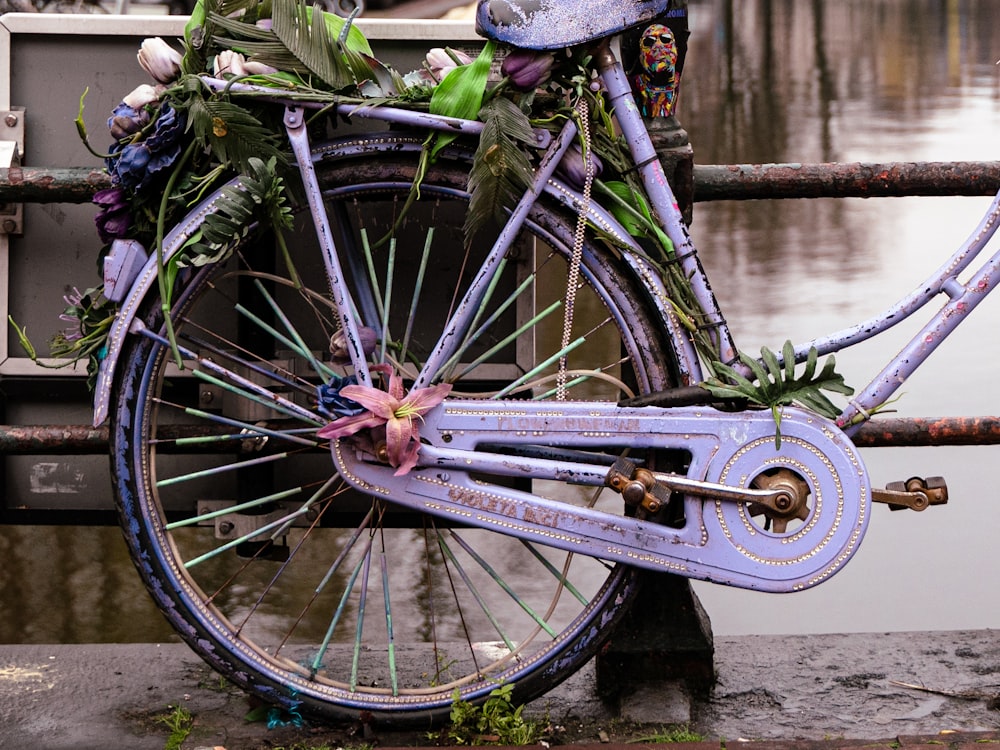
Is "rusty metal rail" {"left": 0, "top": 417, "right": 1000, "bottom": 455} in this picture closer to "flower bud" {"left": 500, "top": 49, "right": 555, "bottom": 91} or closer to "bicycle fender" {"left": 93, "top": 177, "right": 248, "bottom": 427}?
"bicycle fender" {"left": 93, "top": 177, "right": 248, "bottom": 427}

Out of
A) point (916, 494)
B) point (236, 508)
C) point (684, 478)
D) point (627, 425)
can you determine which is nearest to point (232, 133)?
point (236, 508)

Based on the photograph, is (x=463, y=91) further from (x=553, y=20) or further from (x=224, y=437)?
(x=224, y=437)

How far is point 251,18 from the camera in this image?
2.60m

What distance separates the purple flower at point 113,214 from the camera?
2.56 metres

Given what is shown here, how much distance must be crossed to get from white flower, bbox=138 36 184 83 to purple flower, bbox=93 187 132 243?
21 cm

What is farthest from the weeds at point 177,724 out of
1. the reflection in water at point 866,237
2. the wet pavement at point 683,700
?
the reflection in water at point 866,237

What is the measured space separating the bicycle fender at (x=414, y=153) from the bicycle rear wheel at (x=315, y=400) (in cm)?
2

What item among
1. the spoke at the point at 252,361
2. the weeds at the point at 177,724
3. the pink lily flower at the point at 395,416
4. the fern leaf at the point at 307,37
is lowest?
the weeds at the point at 177,724

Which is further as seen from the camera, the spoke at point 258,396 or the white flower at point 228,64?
the spoke at point 258,396

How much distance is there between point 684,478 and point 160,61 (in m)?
1.16

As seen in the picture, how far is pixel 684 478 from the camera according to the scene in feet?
8.30

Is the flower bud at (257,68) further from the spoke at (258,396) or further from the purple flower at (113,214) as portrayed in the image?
the spoke at (258,396)

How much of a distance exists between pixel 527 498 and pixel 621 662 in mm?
476

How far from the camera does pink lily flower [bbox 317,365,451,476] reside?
8.29 ft
